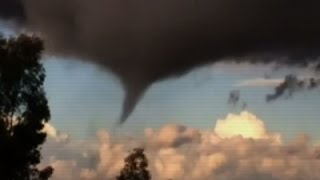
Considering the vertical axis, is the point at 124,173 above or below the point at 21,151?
above

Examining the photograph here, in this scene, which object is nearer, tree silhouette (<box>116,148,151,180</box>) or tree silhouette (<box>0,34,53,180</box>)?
tree silhouette (<box>0,34,53,180</box>)

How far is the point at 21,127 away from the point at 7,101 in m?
2.15

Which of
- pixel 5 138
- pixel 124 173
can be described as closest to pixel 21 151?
pixel 5 138

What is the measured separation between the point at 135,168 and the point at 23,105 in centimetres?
2771

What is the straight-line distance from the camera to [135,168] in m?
89.1

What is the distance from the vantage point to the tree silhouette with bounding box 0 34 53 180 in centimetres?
6234

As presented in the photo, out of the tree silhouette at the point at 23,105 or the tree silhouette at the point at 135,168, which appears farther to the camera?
the tree silhouette at the point at 135,168

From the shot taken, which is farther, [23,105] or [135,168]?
[135,168]

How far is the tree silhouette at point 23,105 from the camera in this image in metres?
62.3

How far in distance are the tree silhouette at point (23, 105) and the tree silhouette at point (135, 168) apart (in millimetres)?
25308

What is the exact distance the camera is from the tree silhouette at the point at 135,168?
88.3 m

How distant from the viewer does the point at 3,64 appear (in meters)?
63.0

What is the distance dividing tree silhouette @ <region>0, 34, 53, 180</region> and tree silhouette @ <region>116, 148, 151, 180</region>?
25.3 m

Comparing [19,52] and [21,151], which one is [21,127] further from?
[19,52]
